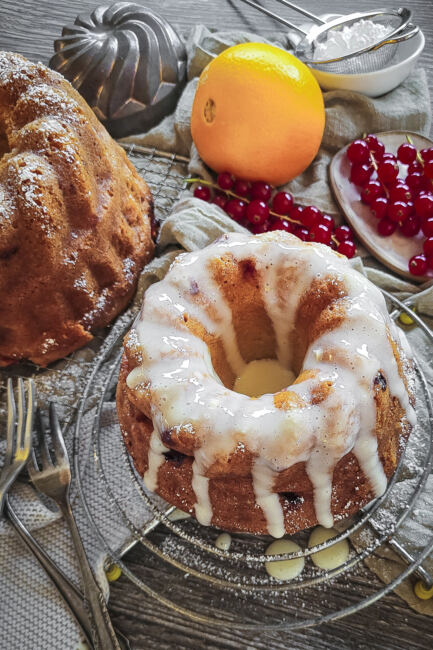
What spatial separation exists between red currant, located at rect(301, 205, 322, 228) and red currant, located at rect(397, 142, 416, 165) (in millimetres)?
267

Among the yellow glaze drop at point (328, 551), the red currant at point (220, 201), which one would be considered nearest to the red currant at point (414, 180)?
the red currant at point (220, 201)

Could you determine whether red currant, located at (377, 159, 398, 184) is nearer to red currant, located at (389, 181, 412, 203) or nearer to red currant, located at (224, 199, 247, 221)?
red currant, located at (389, 181, 412, 203)

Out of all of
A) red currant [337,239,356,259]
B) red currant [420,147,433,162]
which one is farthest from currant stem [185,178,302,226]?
red currant [420,147,433,162]

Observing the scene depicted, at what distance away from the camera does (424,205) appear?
1367mm

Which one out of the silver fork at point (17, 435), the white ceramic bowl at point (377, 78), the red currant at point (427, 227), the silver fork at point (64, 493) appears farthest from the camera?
the white ceramic bowl at point (377, 78)

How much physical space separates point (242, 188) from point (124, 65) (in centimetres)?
49

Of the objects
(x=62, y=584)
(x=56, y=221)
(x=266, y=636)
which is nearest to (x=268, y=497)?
(x=266, y=636)

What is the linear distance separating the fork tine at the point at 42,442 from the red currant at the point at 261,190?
2.38 feet

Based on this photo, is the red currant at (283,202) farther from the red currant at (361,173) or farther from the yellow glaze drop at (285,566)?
the yellow glaze drop at (285,566)

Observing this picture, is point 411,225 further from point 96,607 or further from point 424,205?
point 96,607

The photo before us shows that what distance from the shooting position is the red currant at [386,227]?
141 centimetres

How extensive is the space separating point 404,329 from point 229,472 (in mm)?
572

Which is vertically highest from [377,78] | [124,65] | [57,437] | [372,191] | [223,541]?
[124,65]

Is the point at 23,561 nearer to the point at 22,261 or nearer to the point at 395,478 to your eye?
the point at 22,261
